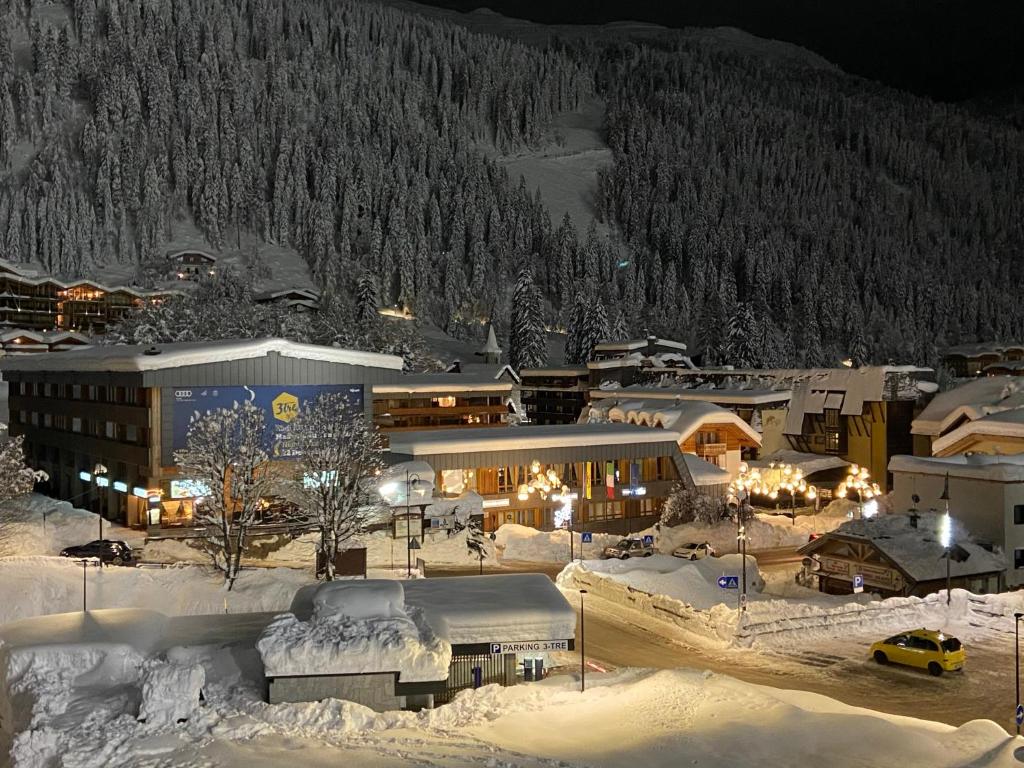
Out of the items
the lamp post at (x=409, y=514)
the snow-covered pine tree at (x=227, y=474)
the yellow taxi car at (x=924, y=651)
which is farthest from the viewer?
the lamp post at (x=409, y=514)

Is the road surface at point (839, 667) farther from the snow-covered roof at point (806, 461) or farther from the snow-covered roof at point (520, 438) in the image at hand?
the snow-covered roof at point (806, 461)

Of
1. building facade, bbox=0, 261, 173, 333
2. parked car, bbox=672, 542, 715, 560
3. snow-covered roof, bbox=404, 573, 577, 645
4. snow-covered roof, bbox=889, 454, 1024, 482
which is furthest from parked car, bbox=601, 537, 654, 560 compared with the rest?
building facade, bbox=0, 261, 173, 333

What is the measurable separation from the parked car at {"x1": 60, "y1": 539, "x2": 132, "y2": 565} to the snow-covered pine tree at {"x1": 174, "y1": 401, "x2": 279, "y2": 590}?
3.27 m

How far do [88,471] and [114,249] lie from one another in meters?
101

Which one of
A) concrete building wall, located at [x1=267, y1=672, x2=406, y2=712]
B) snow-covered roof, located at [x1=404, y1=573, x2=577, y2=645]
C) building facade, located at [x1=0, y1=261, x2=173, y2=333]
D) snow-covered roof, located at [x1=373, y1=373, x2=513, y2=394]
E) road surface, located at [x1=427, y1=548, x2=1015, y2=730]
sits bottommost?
road surface, located at [x1=427, y1=548, x2=1015, y2=730]

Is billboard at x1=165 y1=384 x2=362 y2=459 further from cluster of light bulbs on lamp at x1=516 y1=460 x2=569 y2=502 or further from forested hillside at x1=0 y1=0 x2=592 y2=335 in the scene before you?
forested hillside at x1=0 y1=0 x2=592 y2=335

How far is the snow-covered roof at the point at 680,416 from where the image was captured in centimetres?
5762

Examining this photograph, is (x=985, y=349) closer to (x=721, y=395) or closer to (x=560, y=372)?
(x=560, y=372)

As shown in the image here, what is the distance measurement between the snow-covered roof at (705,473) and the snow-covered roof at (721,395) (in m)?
11.7

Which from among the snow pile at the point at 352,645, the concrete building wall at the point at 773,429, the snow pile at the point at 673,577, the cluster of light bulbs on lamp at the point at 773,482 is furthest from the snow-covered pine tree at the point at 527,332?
the snow pile at the point at 352,645

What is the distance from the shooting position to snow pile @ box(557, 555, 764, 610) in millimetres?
34188

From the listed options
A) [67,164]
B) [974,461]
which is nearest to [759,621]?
[974,461]

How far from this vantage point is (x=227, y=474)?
129 feet

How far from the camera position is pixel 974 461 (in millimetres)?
42156
